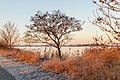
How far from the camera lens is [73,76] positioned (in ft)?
34.3

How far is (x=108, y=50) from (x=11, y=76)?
455 centimetres

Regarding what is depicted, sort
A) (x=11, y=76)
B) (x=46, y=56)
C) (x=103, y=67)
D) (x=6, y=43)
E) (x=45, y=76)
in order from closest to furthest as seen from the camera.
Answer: (x=103, y=67), (x=45, y=76), (x=11, y=76), (x=46, y=56), (x=6, y=43)

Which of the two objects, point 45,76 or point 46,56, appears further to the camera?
point 46,56

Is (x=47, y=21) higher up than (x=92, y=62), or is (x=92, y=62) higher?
(x=47, y=21)

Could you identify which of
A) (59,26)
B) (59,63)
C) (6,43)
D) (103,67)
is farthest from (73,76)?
(6,43)

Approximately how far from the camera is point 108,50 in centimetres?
977

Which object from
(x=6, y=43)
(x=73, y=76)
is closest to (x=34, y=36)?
(x=6, y=43)

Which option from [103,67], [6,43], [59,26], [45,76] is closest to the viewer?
[103,67]

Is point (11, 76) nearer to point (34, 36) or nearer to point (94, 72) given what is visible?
point (94, 72)

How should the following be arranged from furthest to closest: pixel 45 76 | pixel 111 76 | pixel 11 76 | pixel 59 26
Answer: pixel 59 26 → pixel 11 76 → pixel 45 76 → pixel 111 76

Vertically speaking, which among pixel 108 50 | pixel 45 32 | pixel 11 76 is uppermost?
pixel 45 32

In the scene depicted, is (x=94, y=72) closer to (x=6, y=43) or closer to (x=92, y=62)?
(x=92, y=62)

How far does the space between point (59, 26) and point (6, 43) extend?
1630 cm

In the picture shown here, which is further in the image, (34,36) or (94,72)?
(34,36)
